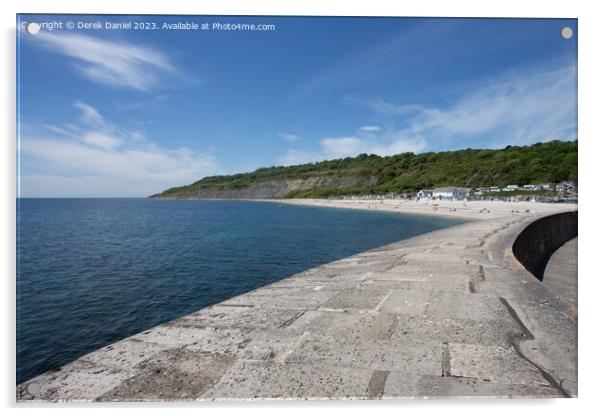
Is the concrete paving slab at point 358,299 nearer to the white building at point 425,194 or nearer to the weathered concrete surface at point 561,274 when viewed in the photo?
the weathered concrete surface at point 561,274

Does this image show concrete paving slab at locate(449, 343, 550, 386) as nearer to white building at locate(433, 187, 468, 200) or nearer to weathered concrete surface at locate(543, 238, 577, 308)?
weathered concrete surface at locate(543, 238, 577, 308)

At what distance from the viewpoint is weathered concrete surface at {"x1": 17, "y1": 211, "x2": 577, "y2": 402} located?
2.16 metres

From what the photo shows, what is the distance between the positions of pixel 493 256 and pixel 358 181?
261ft

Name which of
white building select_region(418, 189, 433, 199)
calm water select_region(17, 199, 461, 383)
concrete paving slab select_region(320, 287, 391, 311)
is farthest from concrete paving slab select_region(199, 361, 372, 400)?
white building select_region(418, 189, 433, 199)

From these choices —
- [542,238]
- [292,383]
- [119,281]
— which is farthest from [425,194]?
[292,383]

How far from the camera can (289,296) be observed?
4.54 meters

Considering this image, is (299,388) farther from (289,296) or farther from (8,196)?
(8,196)

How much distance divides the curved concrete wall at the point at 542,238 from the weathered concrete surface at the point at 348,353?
7.07 m

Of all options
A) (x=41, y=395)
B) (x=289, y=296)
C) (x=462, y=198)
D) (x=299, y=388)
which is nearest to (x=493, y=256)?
(x=289, y=296)

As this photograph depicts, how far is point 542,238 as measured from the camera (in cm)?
1344

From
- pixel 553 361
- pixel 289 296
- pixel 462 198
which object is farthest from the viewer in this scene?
pixel 462 198

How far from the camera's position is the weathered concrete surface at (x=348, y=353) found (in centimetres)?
216

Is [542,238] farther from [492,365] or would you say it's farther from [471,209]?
[471,209]

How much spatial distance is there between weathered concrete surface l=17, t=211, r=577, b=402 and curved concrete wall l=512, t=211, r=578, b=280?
23.2ft
